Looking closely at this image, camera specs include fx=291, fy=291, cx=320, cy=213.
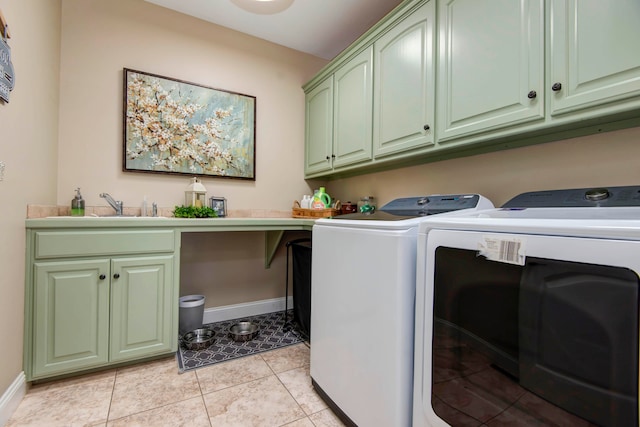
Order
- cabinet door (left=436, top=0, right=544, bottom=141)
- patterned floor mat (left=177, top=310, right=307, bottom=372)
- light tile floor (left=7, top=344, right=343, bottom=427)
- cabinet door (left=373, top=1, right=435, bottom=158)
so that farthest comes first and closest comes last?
1. patterned floor mat (left=177, top=310, right=307, bottom=372)
2. cabinet door (left=373, top=1, right=435, bottom=158)
3. light tile floor (left=7, top=344, right=343, bottom=427)
4. cabinet door (left=436, top=0, right=544, bottom=141)

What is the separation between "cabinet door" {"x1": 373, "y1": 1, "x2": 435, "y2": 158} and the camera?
1641 mm

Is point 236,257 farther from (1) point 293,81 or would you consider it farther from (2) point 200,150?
(1) point 293,81

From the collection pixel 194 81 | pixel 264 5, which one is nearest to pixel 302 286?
pixel 194 81

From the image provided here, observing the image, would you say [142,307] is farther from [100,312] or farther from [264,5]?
[264,5]

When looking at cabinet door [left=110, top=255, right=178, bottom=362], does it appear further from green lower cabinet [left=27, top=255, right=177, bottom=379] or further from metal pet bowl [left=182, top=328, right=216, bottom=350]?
metal pet bowl [left=182, top=328, right=216, bottom=350]

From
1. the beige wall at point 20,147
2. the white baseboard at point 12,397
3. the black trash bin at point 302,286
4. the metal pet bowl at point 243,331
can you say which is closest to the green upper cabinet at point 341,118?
Result: the black trash bin at point 302,286

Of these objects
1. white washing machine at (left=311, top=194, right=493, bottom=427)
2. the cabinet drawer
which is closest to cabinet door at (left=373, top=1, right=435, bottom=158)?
white washing machine at (left=311, top=194, right=493, bottom=427)

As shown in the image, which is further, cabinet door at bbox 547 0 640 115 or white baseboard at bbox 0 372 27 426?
white baseboard at bbox 0 372 27 426

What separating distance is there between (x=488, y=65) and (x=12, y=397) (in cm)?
269

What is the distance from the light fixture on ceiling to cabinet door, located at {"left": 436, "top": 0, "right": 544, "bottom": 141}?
119 cm

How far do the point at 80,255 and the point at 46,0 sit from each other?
4.97 feet

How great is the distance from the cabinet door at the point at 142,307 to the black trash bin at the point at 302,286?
0.89m

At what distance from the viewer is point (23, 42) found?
1.44m

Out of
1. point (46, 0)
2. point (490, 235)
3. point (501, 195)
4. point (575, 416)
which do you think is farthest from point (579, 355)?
point (46, 0)
